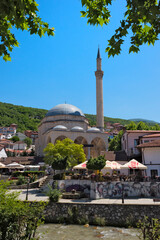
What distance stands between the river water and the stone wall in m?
0.57

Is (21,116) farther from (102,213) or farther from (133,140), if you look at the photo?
(102,213)

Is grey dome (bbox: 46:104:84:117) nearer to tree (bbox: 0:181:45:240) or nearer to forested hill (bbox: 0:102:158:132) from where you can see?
tree (bbox: 0:181:45:240)

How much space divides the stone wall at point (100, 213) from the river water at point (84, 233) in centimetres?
57

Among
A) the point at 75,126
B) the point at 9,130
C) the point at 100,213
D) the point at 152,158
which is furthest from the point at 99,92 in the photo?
the point at 9,130

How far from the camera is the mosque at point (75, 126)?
3922 centimetres

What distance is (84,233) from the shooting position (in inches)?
428

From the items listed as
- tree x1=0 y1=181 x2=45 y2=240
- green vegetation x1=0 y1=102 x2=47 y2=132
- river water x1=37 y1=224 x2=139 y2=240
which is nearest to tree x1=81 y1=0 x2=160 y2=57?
tree x1=0 y1=181 x2=45 y2=240

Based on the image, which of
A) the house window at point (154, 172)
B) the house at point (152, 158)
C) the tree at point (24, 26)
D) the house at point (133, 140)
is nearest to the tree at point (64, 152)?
the house at point (133, 140)

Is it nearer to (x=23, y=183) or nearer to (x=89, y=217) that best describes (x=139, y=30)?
(x=89, y=217)

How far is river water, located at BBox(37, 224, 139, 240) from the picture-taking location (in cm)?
1018

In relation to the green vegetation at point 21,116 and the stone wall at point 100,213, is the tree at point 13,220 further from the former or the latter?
the green vegetation at point 21,116

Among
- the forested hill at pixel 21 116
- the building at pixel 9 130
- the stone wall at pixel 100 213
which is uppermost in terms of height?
the forested hill at pixel 21 116

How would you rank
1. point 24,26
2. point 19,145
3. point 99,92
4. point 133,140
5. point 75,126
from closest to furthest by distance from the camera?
1. point 24,26
2. point 133,140
3. point 99,92
4. point 75,126
5. point 19,145

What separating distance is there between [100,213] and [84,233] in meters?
1.87
